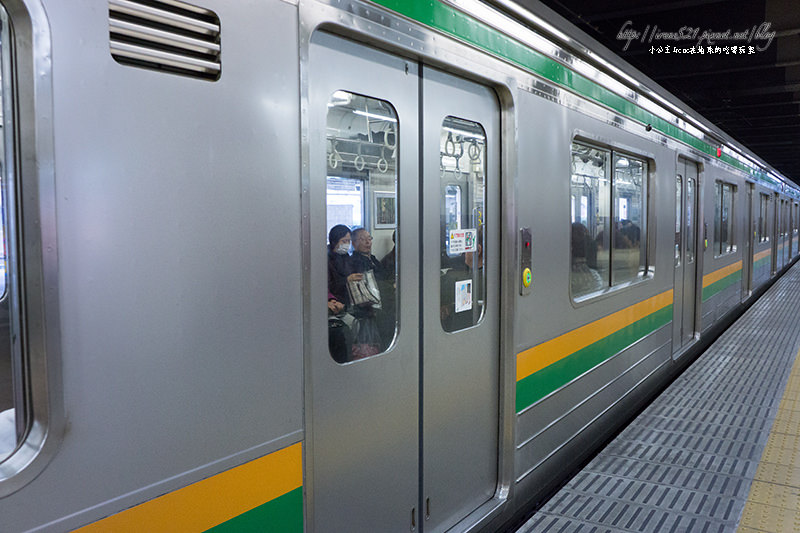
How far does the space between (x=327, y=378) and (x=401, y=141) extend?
89cm

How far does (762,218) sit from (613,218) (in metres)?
9.62

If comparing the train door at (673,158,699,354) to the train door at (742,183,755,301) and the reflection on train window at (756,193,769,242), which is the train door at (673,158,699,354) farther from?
the reflection on train window at (756,193,769,242)

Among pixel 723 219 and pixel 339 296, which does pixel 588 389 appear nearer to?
pixel 339 296

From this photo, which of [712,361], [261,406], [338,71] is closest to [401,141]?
[338,71]

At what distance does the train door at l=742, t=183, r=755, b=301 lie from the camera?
33.1ft

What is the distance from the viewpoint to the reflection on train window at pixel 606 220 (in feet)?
12.3

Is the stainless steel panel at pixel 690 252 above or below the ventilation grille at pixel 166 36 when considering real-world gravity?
below

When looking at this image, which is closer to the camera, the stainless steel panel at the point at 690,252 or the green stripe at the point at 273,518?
the green stripe at the point at 273,518

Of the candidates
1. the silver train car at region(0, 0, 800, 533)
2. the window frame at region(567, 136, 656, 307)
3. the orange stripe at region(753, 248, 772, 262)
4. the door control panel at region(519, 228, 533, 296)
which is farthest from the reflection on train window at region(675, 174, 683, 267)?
the orange stripe at region(753, 248, 772, 262)

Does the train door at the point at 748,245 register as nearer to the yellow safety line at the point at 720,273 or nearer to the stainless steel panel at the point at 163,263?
the yellow safety line at the point at 720,273

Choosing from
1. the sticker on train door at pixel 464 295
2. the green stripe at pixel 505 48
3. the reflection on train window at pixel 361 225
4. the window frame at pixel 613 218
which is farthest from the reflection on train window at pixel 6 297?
the window frame at pixel 613 218

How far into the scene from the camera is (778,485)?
347 cm

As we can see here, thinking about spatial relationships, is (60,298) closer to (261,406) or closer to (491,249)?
(261,406)

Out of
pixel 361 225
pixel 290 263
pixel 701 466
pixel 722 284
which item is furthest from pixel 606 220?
pixel 722 284
